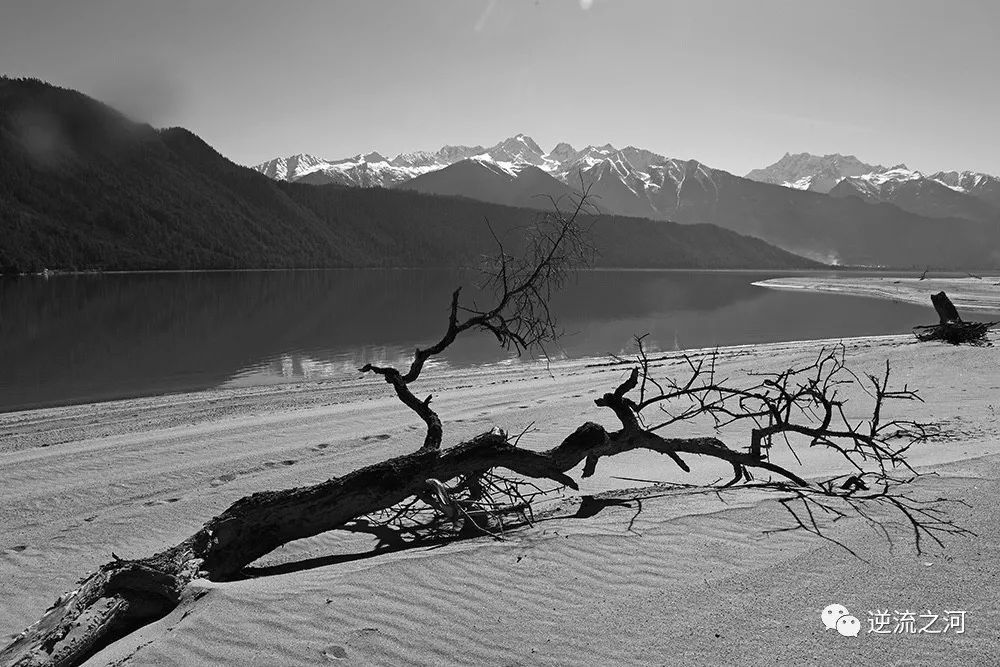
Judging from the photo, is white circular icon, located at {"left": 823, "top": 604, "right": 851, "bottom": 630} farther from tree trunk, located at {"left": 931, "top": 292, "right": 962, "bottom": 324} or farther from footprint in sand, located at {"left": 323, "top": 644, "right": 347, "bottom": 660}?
tree trunk, located at {"left": 931, "top": 292, "right": 962, "bottom": 324}

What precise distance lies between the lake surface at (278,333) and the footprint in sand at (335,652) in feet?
52.9

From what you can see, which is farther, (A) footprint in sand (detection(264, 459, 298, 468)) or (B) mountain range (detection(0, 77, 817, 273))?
(B) mountain range (detection(0, 77, 817, 273))

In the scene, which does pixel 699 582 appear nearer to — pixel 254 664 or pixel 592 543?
pixel 592 543

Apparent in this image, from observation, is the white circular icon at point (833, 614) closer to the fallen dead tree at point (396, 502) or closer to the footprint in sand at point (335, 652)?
the fallen dead tree at point (396, 502)

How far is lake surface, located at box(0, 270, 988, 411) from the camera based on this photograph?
1948 centimetres

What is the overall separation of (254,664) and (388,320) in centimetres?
3440

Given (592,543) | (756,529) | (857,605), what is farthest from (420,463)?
(857,605)

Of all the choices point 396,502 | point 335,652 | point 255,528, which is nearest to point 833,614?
point 335,652

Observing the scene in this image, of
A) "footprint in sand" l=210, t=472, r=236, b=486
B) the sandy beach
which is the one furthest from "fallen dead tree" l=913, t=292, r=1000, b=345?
"footprint in sand" l=210, t=472, r=236, b=486

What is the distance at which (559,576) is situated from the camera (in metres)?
4.04

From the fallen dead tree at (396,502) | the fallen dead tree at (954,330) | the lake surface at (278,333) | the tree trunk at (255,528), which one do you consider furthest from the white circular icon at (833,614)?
the lake surface at (278,333)

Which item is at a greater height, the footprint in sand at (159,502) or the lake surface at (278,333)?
the lake surface at (278,333)

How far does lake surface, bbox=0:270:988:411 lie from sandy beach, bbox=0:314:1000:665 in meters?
11.7

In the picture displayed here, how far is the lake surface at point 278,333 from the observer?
767 inches
